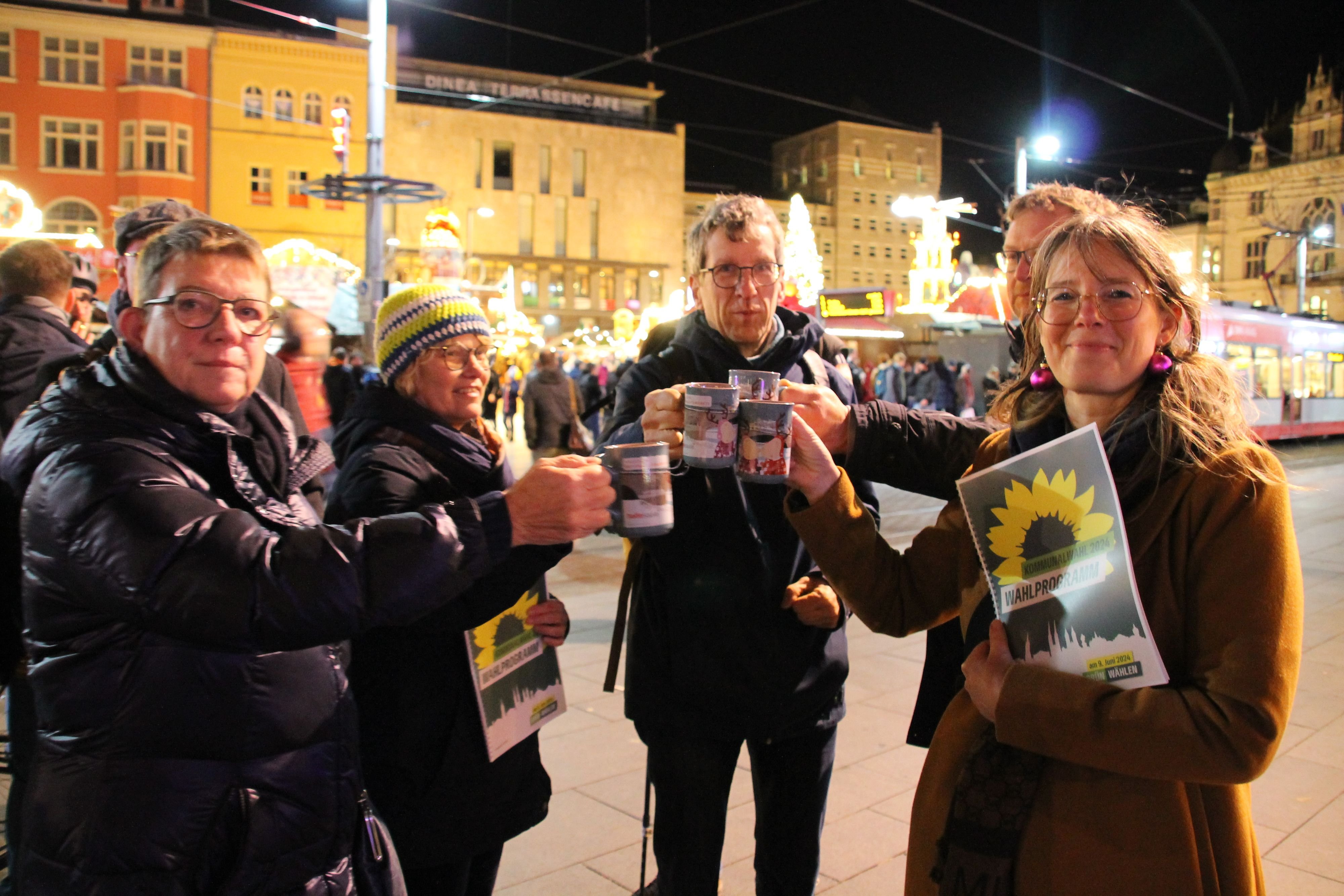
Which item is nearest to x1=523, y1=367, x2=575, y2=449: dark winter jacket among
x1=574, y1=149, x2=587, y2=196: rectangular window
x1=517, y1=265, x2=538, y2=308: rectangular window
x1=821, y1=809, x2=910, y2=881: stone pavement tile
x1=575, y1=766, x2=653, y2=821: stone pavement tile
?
x1=575, y1=766, x2=653, y2=821: stone pavement tile

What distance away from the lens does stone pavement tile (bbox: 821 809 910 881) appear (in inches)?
134

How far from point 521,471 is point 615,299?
44.3 metres

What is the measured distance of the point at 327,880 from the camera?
180 centimetres

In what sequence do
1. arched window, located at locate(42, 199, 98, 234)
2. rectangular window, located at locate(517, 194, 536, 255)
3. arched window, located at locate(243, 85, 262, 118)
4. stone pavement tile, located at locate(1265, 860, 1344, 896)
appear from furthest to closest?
rectangular window, located at locate(517, 194, 536, 255), arched window, located at locate(243, 85, 262, 118), arched window, located at locate(42, 199, 98, 234), stone pavement tile, located at locate(1265, 860, 1344, 896)

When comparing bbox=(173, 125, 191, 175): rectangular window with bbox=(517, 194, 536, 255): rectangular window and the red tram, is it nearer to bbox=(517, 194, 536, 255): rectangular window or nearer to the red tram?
bbox=(517, 194, 536, 255): rectangular window

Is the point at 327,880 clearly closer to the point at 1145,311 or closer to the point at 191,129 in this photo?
the point at 1145,311

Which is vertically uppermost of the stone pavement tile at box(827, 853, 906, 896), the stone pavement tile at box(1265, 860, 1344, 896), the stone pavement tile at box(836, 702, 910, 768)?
the stone pavement tile at box(1265, 860, 1344, 896)

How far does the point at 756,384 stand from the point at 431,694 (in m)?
1.05

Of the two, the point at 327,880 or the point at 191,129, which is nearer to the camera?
the point at 327,880

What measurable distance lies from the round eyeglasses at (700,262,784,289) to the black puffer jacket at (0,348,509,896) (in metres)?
1.19

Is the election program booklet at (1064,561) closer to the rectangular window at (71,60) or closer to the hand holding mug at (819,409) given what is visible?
the hand holding mug at (819,409)

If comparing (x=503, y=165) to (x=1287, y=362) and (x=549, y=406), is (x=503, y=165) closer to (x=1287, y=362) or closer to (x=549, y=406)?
(x=1287, y=362)

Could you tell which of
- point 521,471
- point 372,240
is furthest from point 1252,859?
point 521,471

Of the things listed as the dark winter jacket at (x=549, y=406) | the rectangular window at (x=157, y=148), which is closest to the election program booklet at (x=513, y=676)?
the dark winter jacket at (x=549, y=406)
